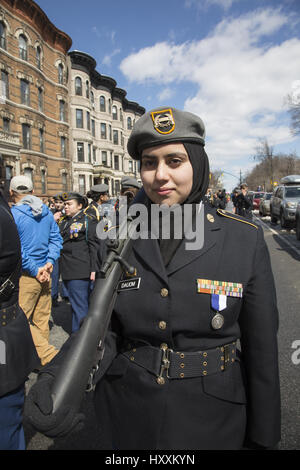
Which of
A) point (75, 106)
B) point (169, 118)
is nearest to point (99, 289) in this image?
point (169, 118)

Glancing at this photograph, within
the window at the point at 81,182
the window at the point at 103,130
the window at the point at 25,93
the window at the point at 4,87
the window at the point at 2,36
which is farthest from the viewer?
the window at the point at 103,130

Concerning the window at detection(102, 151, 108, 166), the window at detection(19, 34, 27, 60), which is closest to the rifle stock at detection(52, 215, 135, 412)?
the window at detection(19, 34, 27, 60)

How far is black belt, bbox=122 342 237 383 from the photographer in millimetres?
1433

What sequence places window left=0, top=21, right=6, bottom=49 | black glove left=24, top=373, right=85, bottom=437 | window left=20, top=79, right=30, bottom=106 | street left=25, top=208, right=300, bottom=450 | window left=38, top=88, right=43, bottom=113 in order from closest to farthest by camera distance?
black glove left=24, top=373, right=85, bottom=437
street left=25, top=208, right=300, bottom=450
window left=0, top=21, right=6, bottom=49
window left=20, top=79, right=30, bottom=106
window left=38, top=88, right=43, bottom=113

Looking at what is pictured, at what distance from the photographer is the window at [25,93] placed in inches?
1045


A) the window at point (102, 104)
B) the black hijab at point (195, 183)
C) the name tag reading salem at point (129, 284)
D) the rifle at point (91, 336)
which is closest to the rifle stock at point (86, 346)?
the rifle at point (91, 336)

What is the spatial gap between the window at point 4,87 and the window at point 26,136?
296cm

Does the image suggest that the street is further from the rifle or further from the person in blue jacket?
the rifle

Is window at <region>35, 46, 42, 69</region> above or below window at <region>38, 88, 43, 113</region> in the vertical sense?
above

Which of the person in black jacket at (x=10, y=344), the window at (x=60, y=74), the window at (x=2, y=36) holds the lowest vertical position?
the person in black jacket at (x=10, y=344)

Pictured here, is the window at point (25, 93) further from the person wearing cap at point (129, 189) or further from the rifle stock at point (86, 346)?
the rifle stock at point (86, 346)

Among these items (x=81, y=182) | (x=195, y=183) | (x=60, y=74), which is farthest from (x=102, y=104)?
(x=195, y=183)

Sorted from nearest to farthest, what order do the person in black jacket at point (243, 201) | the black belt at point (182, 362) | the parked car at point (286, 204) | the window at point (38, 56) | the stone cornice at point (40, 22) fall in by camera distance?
the black belt at point (182, 362) → the person in black jacket at point (243, 201) → the parked car at point (286, 204) → the stone cornice at point (40, 22) → the window at point (38, 56)

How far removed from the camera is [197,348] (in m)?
1.46
